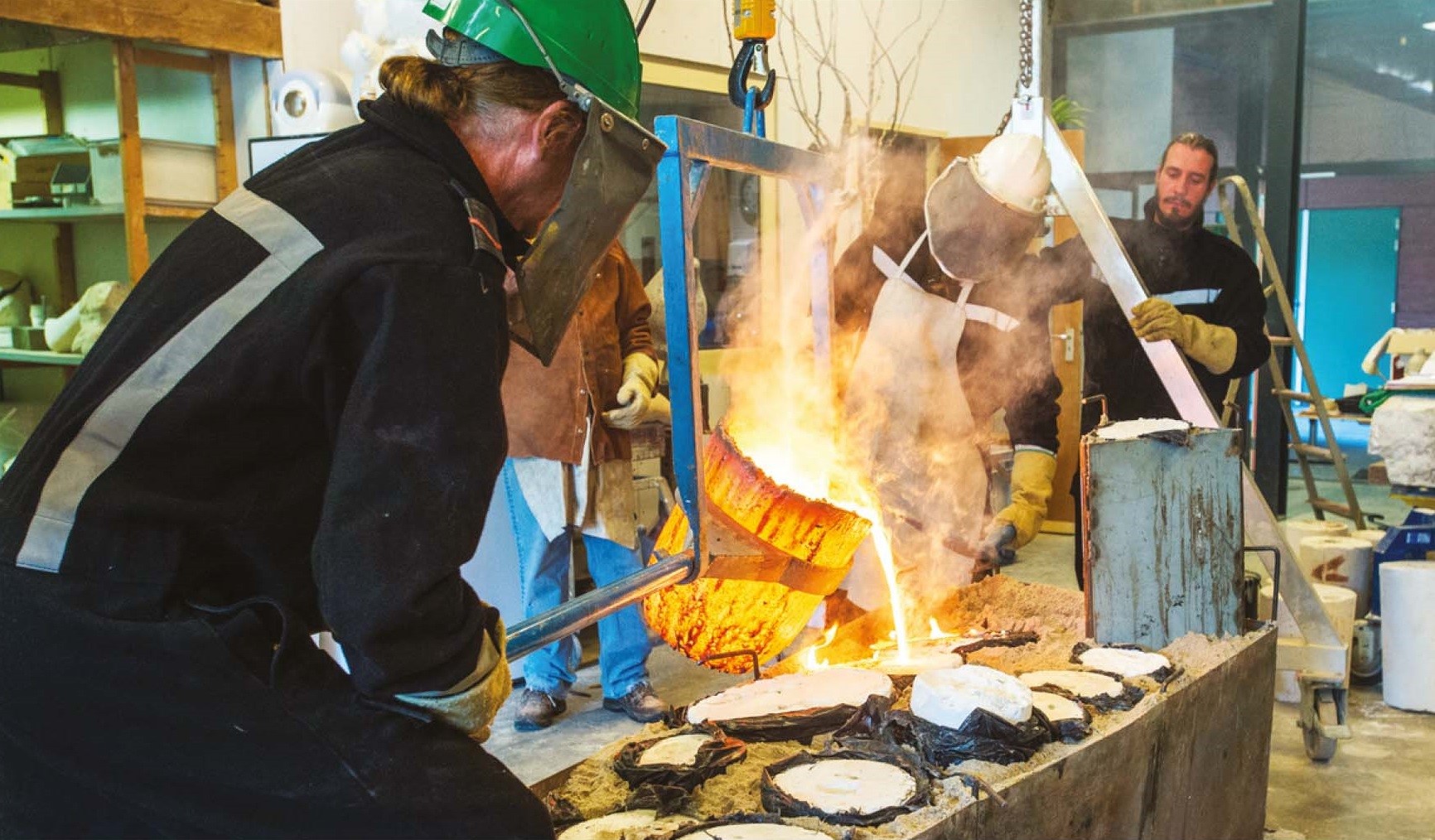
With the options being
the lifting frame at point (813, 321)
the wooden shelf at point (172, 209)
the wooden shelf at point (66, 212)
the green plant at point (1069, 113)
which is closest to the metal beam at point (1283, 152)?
the green plant at point (1069, 113)

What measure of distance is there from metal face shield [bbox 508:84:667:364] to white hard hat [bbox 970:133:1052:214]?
5.22ft

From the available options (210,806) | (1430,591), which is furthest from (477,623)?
(1430,591)

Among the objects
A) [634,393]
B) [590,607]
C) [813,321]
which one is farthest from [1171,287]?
[590,607]

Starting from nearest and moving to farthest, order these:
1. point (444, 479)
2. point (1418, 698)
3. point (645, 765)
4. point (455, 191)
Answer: point (444, 479) → point (455, 191) → point (645, 765) → point (1418, 698)

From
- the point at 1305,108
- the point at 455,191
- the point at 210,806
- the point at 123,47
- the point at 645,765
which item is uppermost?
the point at 1305,108

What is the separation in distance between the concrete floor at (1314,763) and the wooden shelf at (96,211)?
2064mm

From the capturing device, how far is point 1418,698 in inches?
175

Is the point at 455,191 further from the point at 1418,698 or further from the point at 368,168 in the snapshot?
the point at 1418,698

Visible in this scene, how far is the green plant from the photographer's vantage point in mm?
8344

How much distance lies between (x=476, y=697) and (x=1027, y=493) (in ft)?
9.61

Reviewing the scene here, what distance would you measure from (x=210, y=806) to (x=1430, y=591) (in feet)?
14.3

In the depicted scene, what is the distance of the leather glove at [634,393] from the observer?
4148 mm

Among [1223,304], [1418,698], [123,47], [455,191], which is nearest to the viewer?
[455,191]

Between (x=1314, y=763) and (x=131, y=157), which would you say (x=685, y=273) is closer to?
(x=131, y=157)
